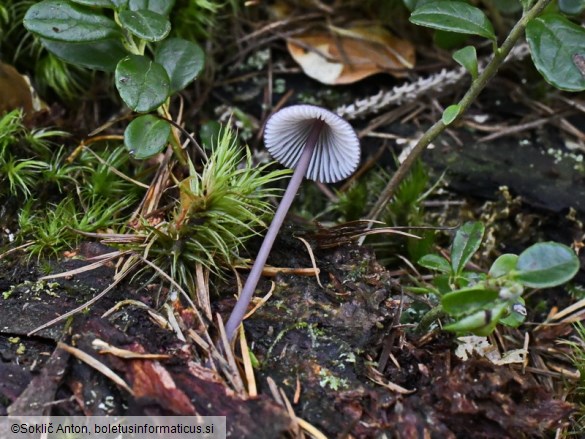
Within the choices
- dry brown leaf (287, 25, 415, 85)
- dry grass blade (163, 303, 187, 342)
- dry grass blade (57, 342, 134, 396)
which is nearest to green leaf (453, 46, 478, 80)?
dry brown leaf (287, 25, 415, 85)

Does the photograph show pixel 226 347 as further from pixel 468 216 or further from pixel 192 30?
pixel 192 30

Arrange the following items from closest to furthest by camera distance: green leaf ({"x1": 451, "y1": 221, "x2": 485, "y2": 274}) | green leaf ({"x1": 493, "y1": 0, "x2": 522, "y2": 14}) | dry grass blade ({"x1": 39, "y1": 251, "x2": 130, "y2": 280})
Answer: green leaf ({"x1": 451, "y1": 221, "x2": 485, "y2": 274}) < dry grass blade ({"x1": 39, "y1": 251, "x2": 130, "y2": 280}) < green leaf ({"x1": 493, "y1": 0, "x2": 522, "y2": 14})

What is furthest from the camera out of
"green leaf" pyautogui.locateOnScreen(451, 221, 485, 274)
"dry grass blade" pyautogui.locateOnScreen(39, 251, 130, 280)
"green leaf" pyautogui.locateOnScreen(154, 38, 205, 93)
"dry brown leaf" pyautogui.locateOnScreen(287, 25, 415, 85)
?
"dry brown leaf" pyautogui.locateOnScreen(287, 25, 415, 85)

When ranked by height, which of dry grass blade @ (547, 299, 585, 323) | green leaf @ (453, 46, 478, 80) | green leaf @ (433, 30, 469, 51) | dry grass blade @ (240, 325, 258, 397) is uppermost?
green leaf @ (453, 46, 478, 80)

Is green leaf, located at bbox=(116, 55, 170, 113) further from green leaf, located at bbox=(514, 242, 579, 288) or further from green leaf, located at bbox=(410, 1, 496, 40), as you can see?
green leaf, located at bbox=(514, 242, 579, 288)

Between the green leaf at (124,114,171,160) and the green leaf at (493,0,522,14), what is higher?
the green leaf at (493,0,522,14)

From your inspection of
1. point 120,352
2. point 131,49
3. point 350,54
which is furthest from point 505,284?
point 350,54

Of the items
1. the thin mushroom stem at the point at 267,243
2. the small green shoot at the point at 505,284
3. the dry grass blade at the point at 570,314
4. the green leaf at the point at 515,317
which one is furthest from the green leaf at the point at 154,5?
the dry grass blade at the point at 570,314

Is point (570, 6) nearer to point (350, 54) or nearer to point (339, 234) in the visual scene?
point (350, 54)

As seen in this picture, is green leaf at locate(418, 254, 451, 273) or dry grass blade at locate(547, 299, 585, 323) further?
dry grass blade at locate(547, 299, 585, 323)
